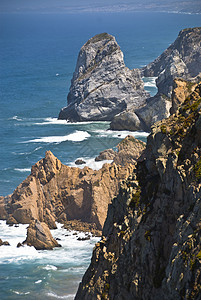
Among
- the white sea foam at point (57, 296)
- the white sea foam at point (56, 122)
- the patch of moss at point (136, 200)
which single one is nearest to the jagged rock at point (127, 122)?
the white sea foam at point (56, 122)

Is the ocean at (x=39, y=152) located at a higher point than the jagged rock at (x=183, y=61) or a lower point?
lower

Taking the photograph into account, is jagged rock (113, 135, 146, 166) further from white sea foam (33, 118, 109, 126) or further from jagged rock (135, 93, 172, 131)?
white sea foam (33, 118, 109, 126)

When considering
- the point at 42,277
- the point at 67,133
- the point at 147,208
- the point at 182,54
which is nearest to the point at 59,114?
the point at 67,133

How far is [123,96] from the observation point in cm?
12812

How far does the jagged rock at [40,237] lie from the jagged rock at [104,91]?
228ft

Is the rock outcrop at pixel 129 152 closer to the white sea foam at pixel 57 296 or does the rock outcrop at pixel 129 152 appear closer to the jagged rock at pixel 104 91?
the white sea foam at pixel 57 296

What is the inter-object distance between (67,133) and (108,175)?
55.3 m

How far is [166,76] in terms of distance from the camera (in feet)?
457

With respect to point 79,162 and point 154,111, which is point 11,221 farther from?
point 154,111

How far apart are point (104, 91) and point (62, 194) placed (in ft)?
207

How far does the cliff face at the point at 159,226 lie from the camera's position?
23859mm

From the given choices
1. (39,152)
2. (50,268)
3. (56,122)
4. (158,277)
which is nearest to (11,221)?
(50,268)

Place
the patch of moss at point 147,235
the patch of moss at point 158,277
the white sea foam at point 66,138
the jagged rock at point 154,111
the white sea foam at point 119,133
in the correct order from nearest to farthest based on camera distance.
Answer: the patch of moss at point 158,277 < the patch of moss at point 147,235 < the jagged rock at point 154,111 < the white sea foam at point 119,133 < the white sea foam at point 66,138

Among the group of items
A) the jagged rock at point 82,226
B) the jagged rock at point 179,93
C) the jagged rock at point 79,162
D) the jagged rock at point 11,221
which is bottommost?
the jagged rock at point 11,221
